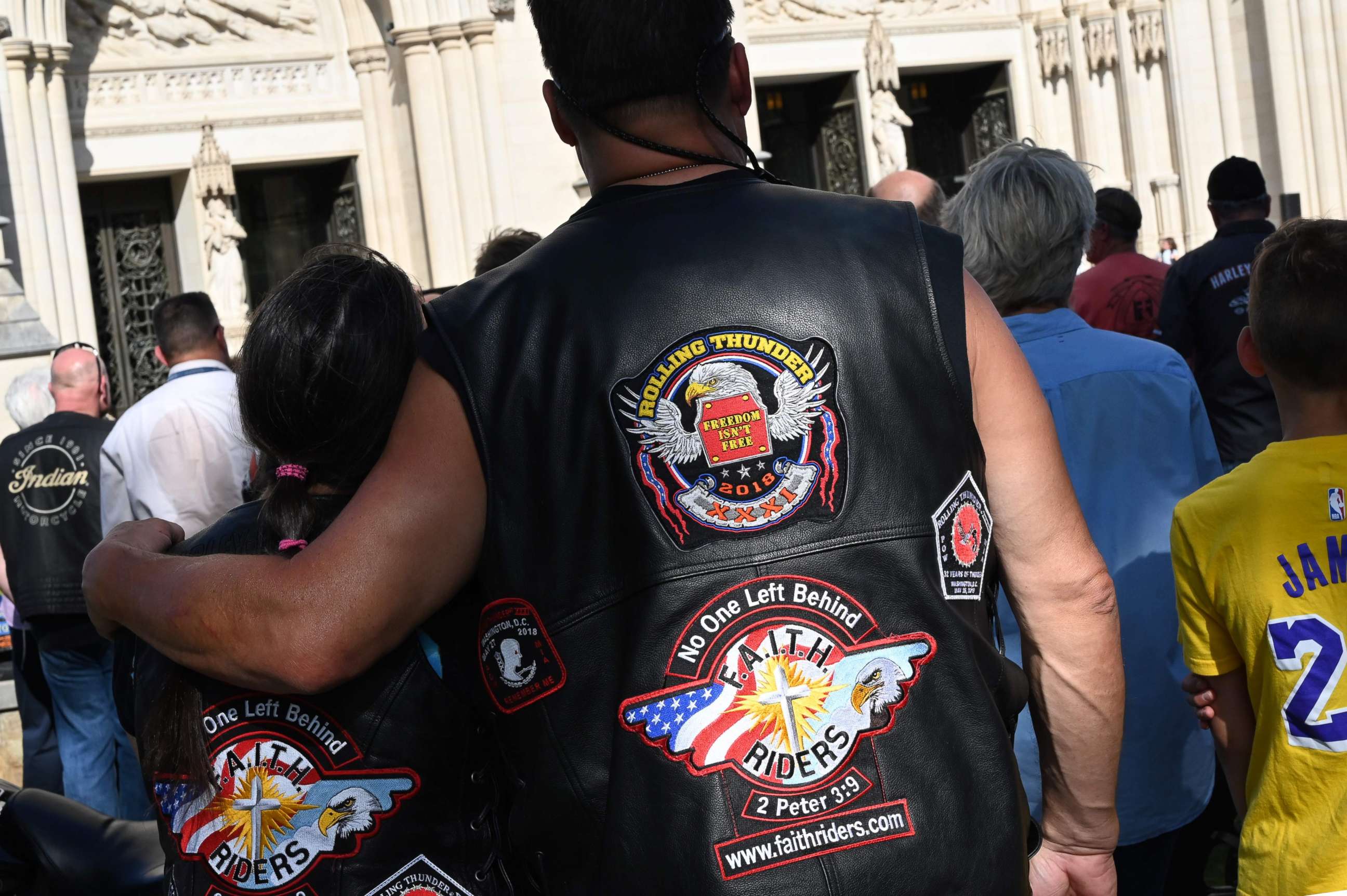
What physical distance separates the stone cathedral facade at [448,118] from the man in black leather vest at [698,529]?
9798 millimetres

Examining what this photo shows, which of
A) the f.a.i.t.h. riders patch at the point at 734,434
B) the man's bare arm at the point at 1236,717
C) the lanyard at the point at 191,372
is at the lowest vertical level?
the man's bare arm at the point at 1236,717

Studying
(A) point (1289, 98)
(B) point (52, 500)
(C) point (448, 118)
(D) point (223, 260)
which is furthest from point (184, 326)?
(A) point (1289, 98)

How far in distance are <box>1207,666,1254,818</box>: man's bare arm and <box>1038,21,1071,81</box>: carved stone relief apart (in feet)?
52.5

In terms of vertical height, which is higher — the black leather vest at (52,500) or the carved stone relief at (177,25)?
the carved stone relief at (177,25)

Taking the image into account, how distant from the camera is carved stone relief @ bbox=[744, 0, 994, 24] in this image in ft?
52.4

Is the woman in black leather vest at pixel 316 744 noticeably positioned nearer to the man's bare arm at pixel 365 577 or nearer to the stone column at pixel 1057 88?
the man's bare arm at pixel 365 577

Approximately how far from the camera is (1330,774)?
7.22ft

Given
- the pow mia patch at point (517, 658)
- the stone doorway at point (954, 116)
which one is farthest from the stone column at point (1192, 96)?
the pow mia patch at point (517, 658)

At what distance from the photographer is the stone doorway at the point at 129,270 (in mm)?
13695

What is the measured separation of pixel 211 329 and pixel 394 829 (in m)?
3.81

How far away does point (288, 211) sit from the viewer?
49.6 feet

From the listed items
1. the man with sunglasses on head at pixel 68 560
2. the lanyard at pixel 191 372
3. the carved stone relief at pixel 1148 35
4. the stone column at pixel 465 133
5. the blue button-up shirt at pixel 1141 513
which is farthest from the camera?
the carved stone relief at pixel 1148 35

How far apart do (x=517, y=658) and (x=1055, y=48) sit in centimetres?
1710

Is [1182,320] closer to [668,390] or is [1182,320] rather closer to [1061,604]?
[1061,604]
